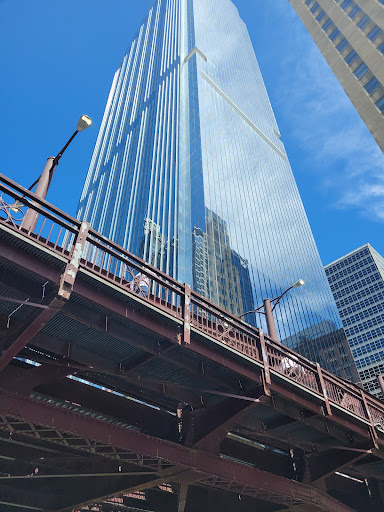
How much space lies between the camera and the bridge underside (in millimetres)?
9562

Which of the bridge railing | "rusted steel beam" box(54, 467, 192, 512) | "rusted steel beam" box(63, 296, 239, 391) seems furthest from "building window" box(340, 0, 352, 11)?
"rusted steel beam" box(54, 467, 192, 512)

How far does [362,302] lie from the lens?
12738cm

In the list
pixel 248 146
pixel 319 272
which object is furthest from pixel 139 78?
pixel 319 272

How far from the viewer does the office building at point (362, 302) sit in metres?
116

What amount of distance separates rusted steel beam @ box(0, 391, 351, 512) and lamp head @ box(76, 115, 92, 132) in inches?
309

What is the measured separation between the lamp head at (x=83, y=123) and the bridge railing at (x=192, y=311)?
2980 millimetres

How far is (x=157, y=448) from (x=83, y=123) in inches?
394

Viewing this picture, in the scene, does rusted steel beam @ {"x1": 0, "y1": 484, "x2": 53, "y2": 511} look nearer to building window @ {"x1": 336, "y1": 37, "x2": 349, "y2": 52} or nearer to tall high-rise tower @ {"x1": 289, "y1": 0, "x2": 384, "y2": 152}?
tall high-rise tower @ {"x1": 289, "y1": 0, "x2": 384, "y2": 152}

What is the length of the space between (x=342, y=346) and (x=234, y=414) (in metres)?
91.7

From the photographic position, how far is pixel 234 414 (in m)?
12.6

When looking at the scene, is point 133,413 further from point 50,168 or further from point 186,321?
point 50,168

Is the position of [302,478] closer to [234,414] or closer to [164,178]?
[234,414]

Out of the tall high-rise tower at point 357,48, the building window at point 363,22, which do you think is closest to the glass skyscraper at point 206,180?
the tall high-rise tower at point 357,48

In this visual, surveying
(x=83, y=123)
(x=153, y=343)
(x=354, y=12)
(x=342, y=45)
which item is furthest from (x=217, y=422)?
(x=354, y=12)
